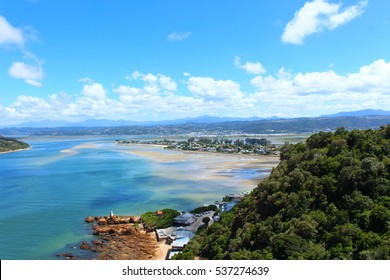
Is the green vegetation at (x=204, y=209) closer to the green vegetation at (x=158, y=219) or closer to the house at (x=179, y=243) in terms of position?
the green vegetation at (x=158, y=219)

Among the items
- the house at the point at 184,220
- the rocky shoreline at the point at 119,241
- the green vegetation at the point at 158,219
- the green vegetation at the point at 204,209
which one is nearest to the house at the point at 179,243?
the rocky shoreline at the point at 119,241

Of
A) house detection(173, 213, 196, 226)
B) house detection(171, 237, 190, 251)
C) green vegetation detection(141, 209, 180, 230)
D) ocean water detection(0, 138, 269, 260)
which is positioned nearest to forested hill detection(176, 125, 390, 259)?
house detection(171, 237, 190, 251)

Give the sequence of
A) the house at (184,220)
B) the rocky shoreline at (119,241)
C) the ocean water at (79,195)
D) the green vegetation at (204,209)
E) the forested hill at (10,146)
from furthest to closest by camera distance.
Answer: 1. the forested hill at (10,146)
2. the green vegetation at (204,209)
3. the house at (184,220)
4. the ocean water at (79,195)
5. the rocky shoreline at (119,241)

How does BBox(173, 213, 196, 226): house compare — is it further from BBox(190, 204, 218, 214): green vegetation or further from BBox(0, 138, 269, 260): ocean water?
BBox(0, 138, 269, 260): ocean water

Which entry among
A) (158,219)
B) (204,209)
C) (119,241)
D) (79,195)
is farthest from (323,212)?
(79,195)

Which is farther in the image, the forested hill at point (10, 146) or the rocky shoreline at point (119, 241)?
the forested hill at point (10, 146)
